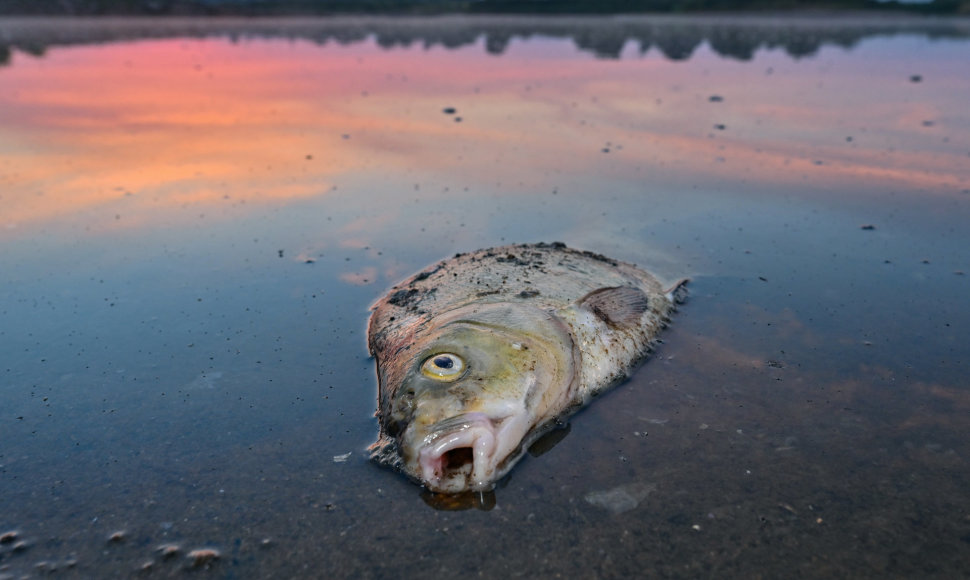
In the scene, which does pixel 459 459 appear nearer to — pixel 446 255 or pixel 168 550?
pixel 168 550

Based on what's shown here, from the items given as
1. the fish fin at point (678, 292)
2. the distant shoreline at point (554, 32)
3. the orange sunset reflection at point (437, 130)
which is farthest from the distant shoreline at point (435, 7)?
the fish fin at point (678, 292)

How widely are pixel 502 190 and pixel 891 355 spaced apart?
4.68 meters

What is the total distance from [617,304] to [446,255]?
2.00 m

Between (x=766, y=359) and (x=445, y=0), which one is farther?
(x=445, y=0)

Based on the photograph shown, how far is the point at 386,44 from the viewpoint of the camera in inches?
1116

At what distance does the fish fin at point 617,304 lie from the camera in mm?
4625

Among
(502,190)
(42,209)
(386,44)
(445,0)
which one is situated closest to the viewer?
(42,209)

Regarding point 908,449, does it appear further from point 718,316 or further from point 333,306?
point 333,306

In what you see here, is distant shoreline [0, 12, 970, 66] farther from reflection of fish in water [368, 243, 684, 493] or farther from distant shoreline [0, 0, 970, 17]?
reflection of fish in water [368, 243, 684, 493]

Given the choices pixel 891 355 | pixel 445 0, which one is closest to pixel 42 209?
pixel 891 355

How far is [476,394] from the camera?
343 centimetres

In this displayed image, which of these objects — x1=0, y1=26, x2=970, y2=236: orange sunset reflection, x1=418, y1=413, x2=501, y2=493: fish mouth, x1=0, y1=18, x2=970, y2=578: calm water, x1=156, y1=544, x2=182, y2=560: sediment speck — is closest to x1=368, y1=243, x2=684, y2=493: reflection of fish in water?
x1=418, y1=413, x2=501, y2=493: fish mouth

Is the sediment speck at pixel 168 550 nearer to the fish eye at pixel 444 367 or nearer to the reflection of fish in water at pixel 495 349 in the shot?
the reflection of fish in water at pixel 495 349

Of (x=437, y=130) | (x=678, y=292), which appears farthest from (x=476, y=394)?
(x=437, y=130)
